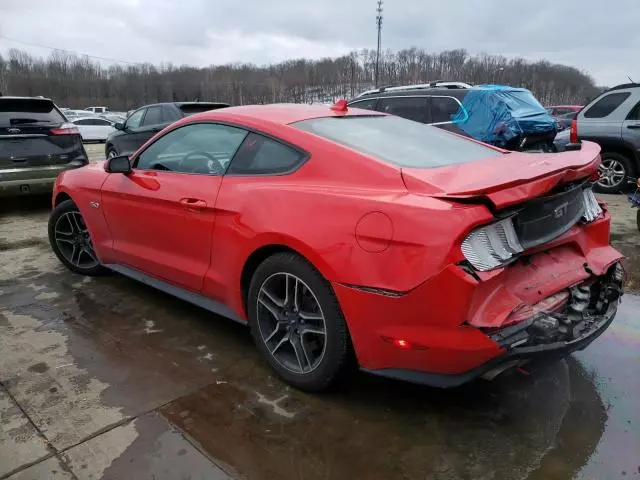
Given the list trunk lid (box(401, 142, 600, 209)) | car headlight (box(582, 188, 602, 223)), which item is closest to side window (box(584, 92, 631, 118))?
car headlight (box(582, 188, 602, 223))

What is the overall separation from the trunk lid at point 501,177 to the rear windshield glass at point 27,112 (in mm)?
6170

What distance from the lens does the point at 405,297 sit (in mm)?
2127

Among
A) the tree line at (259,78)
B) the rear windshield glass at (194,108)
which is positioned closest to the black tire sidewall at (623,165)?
the rear windshield glass at (194,108)

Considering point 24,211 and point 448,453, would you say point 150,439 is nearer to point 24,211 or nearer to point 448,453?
point 448,453

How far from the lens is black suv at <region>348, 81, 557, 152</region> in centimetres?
848

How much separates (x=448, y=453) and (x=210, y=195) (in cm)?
185

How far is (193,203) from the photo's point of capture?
3.07 metres

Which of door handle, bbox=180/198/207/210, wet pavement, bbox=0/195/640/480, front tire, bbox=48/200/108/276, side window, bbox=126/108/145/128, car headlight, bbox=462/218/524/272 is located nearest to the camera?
car headlight, bbox=462/218/524/272

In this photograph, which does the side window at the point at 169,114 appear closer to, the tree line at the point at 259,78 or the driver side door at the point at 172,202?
the driver side door at the point at 172,202

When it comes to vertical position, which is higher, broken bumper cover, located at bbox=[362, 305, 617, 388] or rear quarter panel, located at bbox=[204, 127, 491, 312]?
rear quarter panel, located at bbox=[204, 127, 491, 312]

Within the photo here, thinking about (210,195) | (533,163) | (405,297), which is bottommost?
(405,297)

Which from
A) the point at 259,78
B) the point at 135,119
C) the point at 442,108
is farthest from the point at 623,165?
the point at 259,78

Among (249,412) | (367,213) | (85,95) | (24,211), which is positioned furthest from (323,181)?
(85,95)

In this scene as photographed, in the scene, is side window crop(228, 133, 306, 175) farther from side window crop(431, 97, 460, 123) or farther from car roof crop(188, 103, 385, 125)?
side window crop(431, 97, 460, 123)
